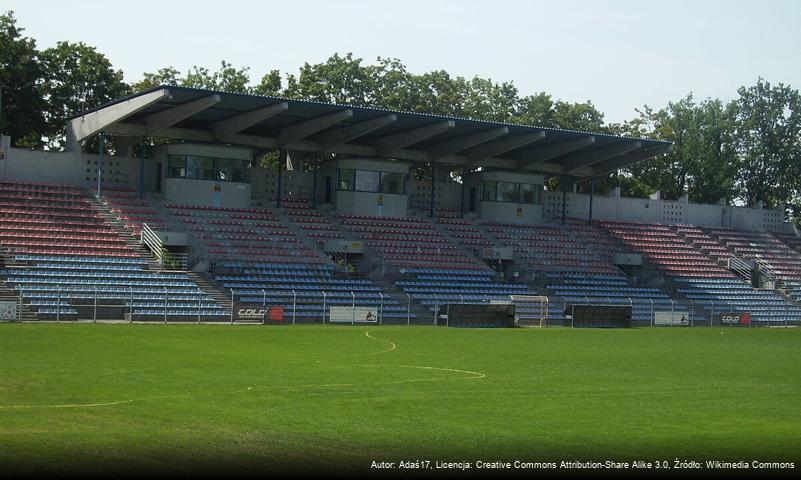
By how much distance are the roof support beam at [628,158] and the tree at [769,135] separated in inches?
678

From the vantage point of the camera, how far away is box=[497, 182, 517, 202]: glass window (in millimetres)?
68750

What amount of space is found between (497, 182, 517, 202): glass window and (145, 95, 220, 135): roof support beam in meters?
22.5

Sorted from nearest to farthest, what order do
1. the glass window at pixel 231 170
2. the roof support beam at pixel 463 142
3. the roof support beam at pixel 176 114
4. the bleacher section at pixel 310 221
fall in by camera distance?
1. the roof support beam at pixel 176 114
2. the glass window at pixel 231 170
3. the bleacher section at pixel 310 221
4. the roof support beam at pixel 463 142

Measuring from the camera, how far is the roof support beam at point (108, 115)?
5003 cm

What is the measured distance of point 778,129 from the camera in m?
83.7

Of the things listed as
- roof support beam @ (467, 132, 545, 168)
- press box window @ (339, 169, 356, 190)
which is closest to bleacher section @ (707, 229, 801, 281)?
roof support beam @ (467, 132, 545, 168)

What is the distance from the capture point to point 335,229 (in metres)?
60.1

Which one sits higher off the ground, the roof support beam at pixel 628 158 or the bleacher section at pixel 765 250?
the roof support beam at pixel 628 158

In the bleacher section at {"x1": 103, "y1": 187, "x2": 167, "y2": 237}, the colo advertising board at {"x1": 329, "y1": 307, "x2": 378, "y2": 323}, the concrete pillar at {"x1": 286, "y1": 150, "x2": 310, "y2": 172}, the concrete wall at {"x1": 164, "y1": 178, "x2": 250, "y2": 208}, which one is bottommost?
the colo advertising board at {"x1": 329, "y1": 307, "x2": 378, "y2": 323}

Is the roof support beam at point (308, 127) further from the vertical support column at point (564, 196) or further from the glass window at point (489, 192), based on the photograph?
the vertical support column at point (564, 196)

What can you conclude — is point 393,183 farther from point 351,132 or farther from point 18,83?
point 18,83

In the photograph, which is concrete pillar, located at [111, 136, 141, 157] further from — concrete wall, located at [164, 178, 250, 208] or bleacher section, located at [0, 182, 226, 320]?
bleacher section, located at [0, 182, 226, 320]

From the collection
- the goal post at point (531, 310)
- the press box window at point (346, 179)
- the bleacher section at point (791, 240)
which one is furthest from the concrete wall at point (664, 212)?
the goal post at point (531, 310)

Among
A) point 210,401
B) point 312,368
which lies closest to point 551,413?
point 210,401
